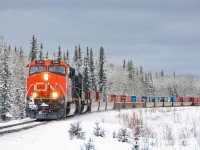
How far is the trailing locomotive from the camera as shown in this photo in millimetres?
21188

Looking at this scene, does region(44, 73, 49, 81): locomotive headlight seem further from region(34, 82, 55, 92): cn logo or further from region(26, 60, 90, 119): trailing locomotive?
region(34, 82, 55, 92): cn logo

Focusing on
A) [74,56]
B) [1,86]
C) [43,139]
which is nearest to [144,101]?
[1,86]

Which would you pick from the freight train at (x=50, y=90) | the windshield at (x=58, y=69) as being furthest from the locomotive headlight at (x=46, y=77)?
the windshield at (x=58, y=69)

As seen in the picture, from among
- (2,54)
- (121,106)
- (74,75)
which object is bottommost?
(121,106)

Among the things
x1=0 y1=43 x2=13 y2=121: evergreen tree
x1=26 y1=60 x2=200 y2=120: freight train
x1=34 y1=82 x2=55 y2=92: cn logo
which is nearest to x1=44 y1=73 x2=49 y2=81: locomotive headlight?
x1=26 y1=60 x2=200 y2=120: freight train

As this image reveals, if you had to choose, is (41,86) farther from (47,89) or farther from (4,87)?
(4,87)

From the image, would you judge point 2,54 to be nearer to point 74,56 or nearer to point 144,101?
point 144,101

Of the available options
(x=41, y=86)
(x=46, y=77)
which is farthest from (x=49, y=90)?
(x=46, y=77)

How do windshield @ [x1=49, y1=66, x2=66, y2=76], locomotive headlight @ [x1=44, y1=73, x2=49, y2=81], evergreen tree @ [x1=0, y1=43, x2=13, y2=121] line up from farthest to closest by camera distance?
evergreen tree @ [x1=0, y1=43, x2=13, y2=121] < windshield @ [x1=49, y1=66, x2=66, y2=76] < locomotive headlight @ [x1=44, y1=73, x2=49, y2=81]

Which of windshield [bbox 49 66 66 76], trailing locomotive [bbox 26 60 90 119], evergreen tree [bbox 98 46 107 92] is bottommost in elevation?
trailing locomotive [bbox 26 60 90 119]

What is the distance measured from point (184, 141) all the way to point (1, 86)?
47099mm

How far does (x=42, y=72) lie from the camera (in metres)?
22.5

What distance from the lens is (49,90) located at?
22031 millimetres

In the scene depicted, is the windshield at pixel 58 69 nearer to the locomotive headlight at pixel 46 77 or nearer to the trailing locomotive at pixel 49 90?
the trailing locomotive at pixel 49 90
